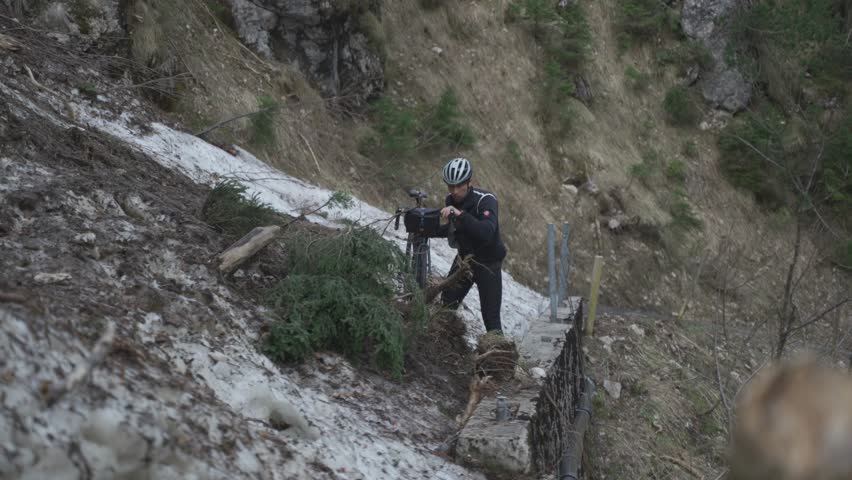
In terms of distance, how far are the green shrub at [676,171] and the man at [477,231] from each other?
→ 10737 mm

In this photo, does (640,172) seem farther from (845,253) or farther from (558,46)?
(845,253)

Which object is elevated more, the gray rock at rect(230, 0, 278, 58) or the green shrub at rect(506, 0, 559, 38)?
the green shrub at rect(506, 0, 559, 38)

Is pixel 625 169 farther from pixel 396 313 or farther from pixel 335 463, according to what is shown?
pixel 335 463

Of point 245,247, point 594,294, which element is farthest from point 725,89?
point 245,247

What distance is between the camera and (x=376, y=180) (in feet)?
37.1

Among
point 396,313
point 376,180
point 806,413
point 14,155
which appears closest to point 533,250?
point 376,180

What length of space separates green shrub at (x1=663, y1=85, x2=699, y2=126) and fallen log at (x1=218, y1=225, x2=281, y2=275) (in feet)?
44.4

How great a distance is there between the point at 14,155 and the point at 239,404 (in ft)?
8.52

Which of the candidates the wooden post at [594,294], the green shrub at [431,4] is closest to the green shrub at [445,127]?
the green shrub at [431,4]

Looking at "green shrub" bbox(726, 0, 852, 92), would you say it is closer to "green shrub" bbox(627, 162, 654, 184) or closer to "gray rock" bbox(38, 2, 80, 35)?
"green shrub" bbox(627, 162, 654, 184)

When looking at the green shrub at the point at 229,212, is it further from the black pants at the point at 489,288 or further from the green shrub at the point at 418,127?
the green shrub at the point at 418,127

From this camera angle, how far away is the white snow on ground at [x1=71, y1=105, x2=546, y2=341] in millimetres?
7117

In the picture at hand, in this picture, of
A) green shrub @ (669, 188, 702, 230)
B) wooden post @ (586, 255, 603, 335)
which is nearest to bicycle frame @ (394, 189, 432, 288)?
wooden post @ (586, 255, 603, 335)

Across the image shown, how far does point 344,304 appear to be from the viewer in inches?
189
